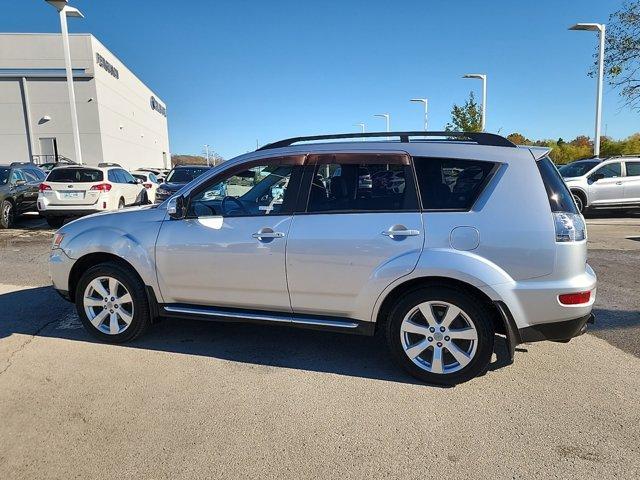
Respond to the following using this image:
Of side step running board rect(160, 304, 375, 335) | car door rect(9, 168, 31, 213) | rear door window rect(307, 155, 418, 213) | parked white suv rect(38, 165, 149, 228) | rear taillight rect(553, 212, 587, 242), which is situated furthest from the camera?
car door rect(9, 168, 31, 213)

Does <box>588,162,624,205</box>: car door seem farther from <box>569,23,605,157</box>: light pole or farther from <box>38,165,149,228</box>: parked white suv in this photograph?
<box>38,165,149,228</box>: parked white suv

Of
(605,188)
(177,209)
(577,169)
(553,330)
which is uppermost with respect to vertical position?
(577,169)

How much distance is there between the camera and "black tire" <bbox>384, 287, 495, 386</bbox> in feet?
11.0

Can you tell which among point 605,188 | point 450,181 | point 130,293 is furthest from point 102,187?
point 605,188

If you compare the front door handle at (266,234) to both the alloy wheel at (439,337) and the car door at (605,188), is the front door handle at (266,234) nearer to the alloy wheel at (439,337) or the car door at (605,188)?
the alloy wheel at (439,337)

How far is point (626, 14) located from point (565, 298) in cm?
2018

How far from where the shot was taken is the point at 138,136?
48.9 meters

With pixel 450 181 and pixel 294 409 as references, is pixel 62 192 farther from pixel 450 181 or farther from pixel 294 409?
pixel 450 181

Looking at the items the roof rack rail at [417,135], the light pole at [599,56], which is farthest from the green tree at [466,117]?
the roof rack rail at [417,135]

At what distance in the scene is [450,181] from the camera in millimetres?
3453

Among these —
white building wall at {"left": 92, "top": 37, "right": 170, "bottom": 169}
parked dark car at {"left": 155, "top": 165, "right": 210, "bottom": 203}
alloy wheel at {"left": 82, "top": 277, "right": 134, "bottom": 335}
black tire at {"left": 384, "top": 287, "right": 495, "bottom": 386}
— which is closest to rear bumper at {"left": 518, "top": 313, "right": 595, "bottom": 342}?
black tire at {"left": 384, "top": 287, "right": 495, "bottom": 386}

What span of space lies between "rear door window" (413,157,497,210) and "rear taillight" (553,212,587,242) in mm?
556

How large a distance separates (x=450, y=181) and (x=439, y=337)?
1164 millimetres

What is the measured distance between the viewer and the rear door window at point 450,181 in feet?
11.1
